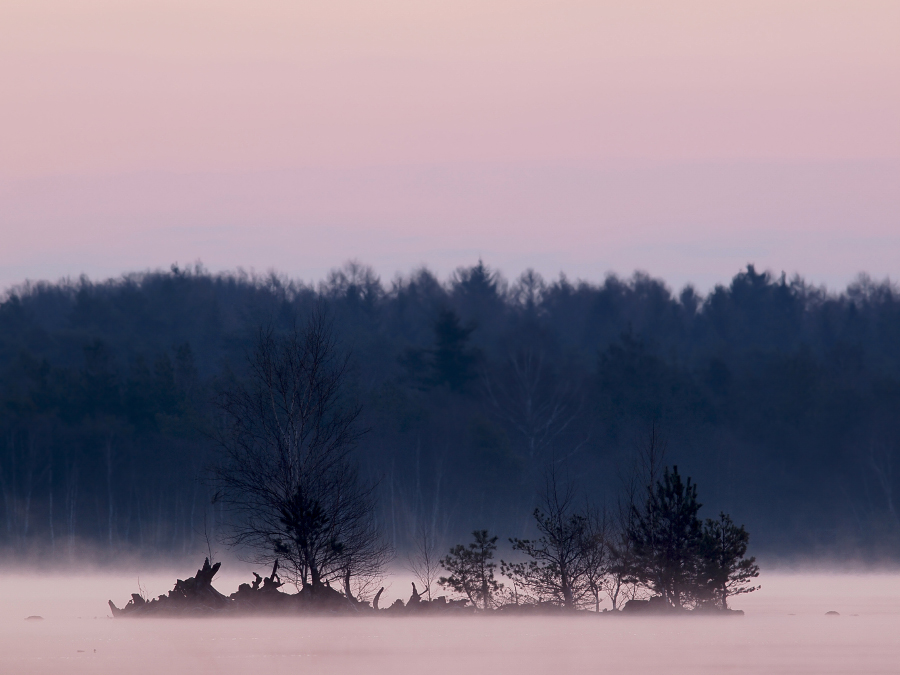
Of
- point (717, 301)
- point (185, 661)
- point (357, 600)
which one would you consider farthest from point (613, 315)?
point (185, 661)

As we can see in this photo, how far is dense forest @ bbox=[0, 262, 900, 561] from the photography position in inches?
3068

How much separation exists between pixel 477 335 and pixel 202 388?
97.4ft

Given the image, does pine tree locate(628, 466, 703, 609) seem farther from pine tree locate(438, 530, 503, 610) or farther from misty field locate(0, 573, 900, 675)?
pine tree locate(438, 530, 503, 610)

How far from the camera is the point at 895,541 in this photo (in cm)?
7694

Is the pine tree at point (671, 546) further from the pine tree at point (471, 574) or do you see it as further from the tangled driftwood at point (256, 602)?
the tangled driftwood at point (256, 602)

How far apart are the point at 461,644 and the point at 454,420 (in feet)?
190

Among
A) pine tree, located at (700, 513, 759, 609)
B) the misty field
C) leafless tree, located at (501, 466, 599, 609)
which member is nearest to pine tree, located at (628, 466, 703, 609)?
pine tree, located at (700, 513, 759, 609)

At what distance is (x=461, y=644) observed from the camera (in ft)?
87.4

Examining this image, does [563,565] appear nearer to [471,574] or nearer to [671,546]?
[471,574]

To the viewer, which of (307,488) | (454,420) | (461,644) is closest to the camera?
(461,644)

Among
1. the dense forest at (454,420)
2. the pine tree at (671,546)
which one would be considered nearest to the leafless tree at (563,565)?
the pine tree at (671,546)

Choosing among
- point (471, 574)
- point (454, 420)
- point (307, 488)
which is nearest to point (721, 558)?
point (471, 574)

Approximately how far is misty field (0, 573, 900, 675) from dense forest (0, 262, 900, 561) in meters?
33.4

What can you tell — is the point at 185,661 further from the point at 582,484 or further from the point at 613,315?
the point at 613,315
